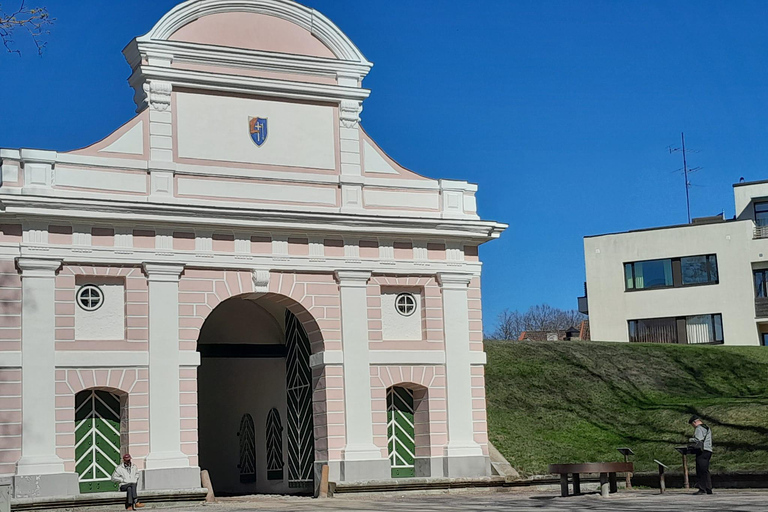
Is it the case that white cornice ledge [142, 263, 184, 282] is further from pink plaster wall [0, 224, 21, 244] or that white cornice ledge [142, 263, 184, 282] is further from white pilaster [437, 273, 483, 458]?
white pilaster [437, 273, 483, 458]

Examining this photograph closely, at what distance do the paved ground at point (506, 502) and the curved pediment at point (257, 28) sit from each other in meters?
9.39

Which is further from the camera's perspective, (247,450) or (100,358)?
(247,450)

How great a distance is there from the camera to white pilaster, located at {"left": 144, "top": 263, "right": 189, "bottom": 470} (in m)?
22.6

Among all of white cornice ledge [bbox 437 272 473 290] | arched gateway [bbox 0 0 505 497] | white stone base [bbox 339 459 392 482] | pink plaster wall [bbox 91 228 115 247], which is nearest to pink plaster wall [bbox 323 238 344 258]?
arched gateway [bbox 0 0 505 497]

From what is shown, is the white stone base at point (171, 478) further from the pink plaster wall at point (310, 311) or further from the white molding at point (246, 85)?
the white molding at point (246, 85)

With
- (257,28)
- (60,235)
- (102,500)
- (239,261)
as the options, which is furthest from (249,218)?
(102,500)

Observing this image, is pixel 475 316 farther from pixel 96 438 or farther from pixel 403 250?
pixel 96 438

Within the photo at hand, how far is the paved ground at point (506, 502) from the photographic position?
17797 millimetres

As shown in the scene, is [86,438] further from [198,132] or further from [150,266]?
[198,132]

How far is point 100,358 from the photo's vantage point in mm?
22484

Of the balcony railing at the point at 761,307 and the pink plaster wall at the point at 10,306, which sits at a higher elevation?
the balcony railing at the point at 761,307

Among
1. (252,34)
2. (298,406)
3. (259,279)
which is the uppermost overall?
(252,34)

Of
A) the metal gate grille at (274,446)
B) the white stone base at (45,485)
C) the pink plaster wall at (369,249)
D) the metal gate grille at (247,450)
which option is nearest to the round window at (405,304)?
the pink plaster wall at (369,249)

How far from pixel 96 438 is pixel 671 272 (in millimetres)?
30030
